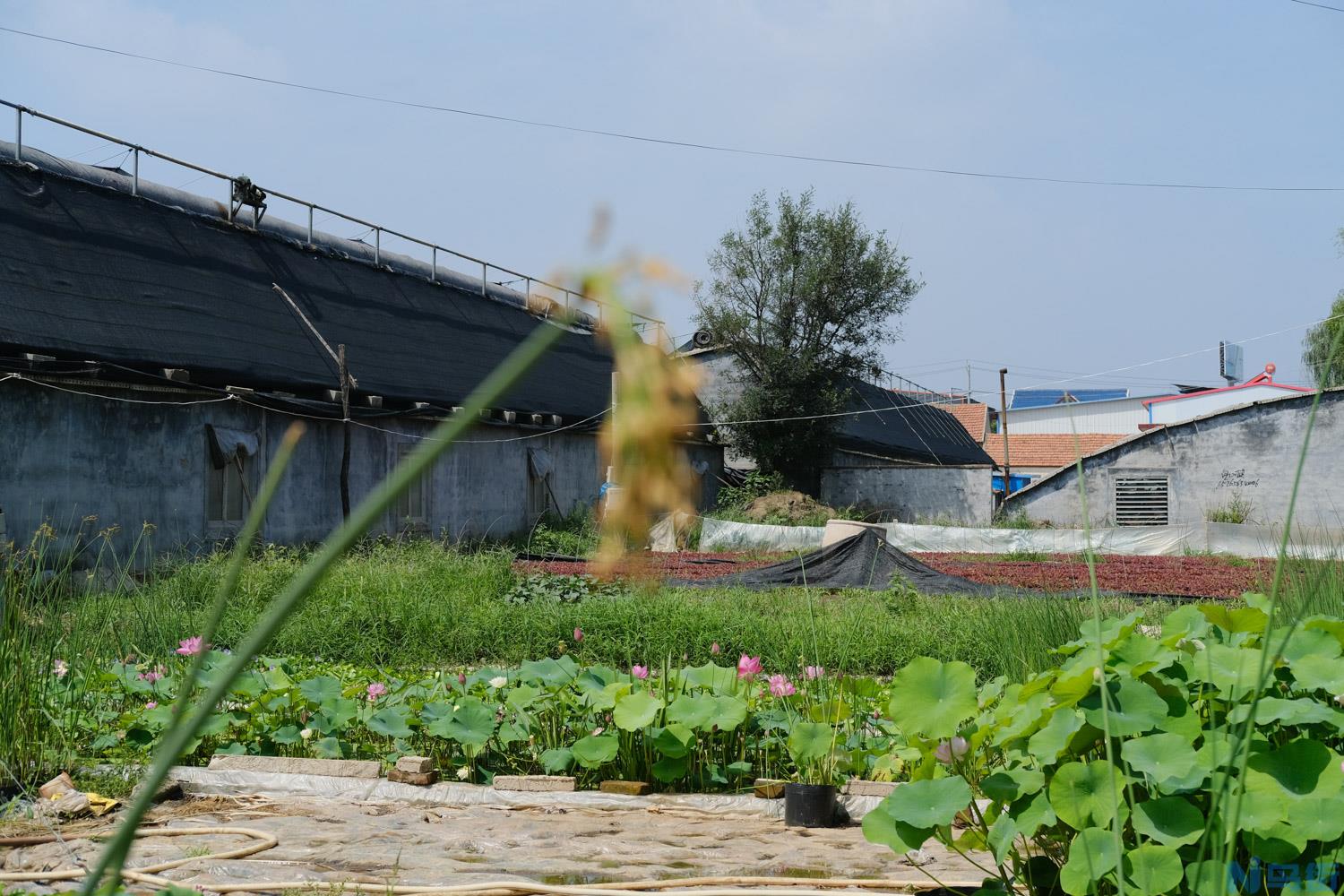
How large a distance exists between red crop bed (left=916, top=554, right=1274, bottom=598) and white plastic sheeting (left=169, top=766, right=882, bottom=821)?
8.20m

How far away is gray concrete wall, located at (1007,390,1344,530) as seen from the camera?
78.0 ft

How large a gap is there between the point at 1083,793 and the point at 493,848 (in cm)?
181

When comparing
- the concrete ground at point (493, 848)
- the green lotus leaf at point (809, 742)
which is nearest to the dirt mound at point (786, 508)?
the green lotus leaf at point (809, 742)

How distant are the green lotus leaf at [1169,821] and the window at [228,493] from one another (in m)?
14.1

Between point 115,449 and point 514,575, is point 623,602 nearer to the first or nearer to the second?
point 514,575

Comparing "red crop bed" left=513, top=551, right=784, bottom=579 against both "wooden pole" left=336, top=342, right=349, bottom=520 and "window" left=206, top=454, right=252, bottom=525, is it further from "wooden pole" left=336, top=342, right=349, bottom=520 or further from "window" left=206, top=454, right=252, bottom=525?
"window" left=206, top=454, right=252, bottom=525

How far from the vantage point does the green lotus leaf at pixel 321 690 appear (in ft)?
15.3

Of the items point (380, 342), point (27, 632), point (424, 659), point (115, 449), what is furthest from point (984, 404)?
point (27, 632)

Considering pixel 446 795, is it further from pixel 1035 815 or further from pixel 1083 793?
pixel 1083 793

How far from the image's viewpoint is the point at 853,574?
45.4 ft

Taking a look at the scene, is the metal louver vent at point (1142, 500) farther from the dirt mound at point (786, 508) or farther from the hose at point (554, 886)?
the hose at point (554, 886)

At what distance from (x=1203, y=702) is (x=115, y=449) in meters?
13.0

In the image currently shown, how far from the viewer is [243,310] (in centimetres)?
1677

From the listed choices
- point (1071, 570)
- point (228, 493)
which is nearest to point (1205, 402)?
point (1071, 570)
